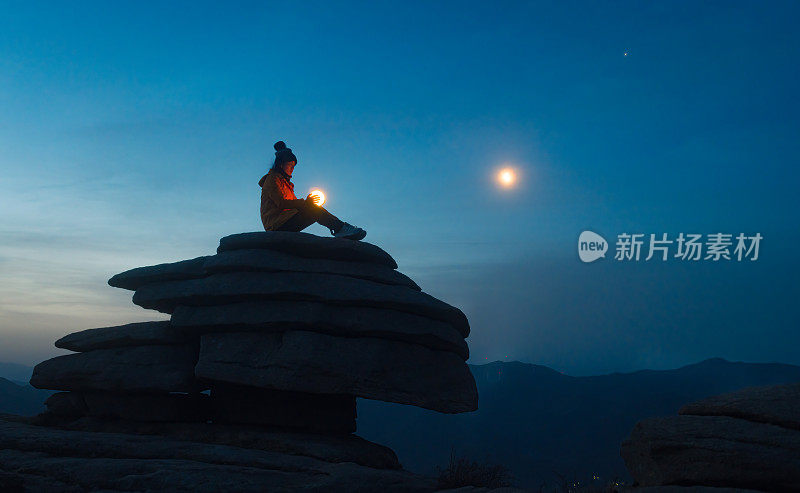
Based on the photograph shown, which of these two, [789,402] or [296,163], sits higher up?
[296,163]

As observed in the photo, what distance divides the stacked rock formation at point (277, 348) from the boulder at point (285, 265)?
42 mm

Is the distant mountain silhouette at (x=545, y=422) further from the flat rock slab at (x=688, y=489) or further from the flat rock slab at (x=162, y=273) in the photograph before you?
the flat rock slab at (x=688, y=489)

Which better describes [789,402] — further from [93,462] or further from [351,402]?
[93,462]

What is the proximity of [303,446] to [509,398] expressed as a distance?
185559mm

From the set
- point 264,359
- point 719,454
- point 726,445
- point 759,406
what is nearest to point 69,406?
point 264,359

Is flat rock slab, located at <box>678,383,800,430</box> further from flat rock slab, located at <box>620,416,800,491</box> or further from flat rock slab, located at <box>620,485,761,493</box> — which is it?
flat rock slab, located at <box>620,485,761,493</box>

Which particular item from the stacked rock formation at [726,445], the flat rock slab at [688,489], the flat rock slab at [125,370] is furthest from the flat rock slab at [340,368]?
the flat rock slab at [688,489]

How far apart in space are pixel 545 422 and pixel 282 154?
550 ft

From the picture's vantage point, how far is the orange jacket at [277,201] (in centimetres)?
1770

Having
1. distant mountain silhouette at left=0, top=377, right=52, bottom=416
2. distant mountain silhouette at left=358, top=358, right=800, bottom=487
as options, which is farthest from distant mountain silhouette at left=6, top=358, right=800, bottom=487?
distant mountain silhouette at left=0, top=377, right=52, bottom=416

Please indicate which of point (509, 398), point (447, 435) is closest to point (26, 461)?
point (447, 435)

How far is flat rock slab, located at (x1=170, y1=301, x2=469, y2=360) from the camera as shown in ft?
Answer: 49.8

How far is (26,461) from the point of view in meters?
11.0

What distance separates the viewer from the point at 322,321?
15.1 m
